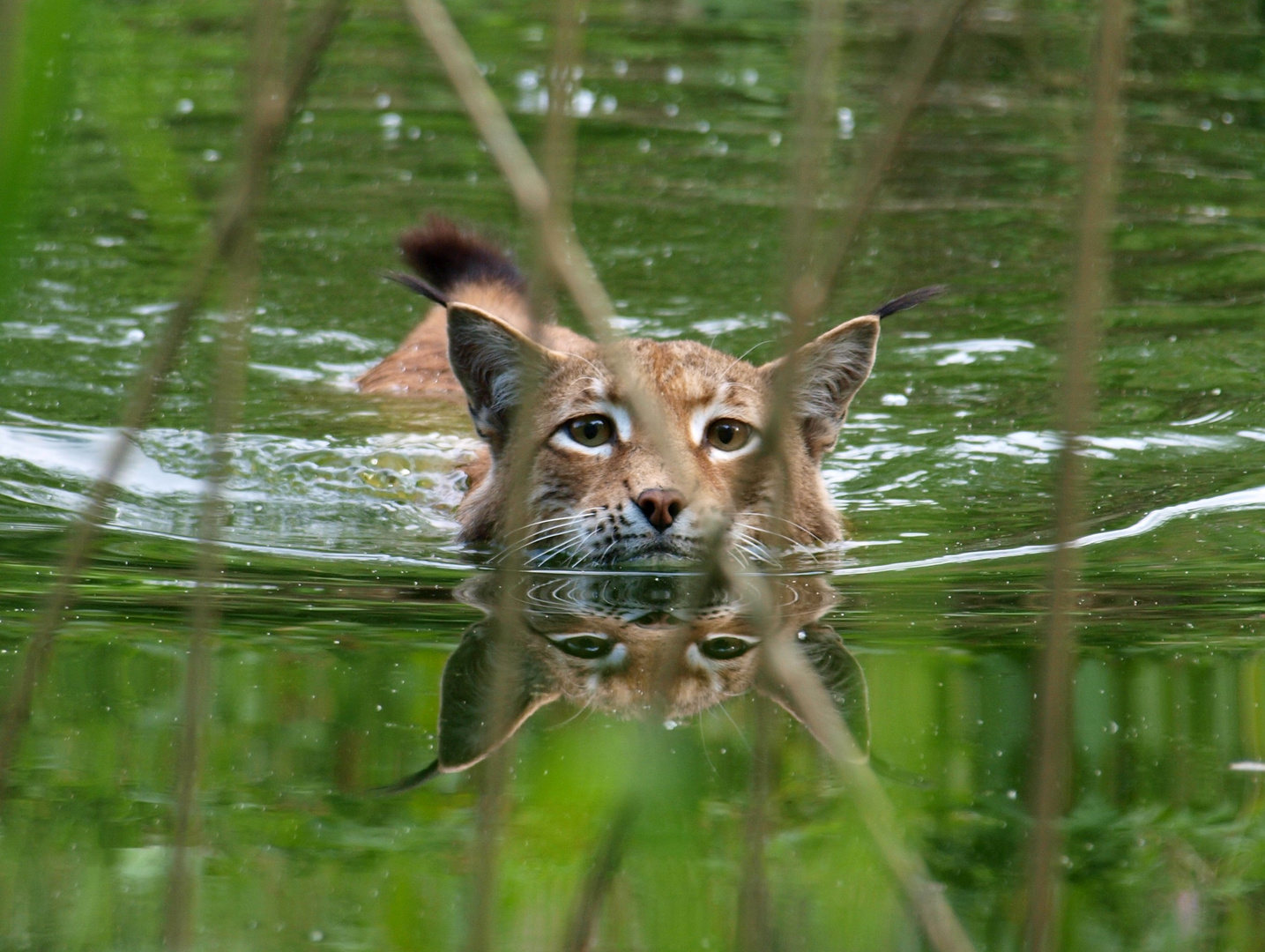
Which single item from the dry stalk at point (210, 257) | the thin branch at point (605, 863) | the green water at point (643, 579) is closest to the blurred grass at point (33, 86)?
the green water at point (643, 579)

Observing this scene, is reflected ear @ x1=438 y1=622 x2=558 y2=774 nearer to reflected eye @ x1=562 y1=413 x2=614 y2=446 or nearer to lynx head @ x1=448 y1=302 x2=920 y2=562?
lynx head @ x1=448 y1=302 x2=920 y2=562

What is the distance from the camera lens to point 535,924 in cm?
238

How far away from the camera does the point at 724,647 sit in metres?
4.04

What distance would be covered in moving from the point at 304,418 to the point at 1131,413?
3.87 meters

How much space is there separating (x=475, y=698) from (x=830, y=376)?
2.27 metres

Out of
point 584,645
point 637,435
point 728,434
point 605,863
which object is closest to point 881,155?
point 605,863

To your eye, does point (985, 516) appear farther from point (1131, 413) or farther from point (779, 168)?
point (779, 168)

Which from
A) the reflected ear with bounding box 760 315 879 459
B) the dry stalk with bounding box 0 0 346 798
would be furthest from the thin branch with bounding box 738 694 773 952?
the reflected ear with bounding box 760 315 879 459

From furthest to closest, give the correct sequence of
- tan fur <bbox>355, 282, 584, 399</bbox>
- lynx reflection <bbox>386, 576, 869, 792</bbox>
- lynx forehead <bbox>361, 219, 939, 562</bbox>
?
tan fur <bbox>355, 282, 584, 399</bbox> → lynx forehead <bbox>361, 219, 939, 562</bbox> → lynx reflection <bbox>386, 576, 869, 792</bbox>

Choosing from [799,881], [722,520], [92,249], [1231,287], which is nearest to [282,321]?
[92,249]

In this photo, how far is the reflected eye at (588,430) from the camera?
5.21m

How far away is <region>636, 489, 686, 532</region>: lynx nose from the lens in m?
4.55

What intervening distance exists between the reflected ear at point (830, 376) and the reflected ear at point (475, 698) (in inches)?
64.1

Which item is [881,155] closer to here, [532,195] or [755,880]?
[532,195]
